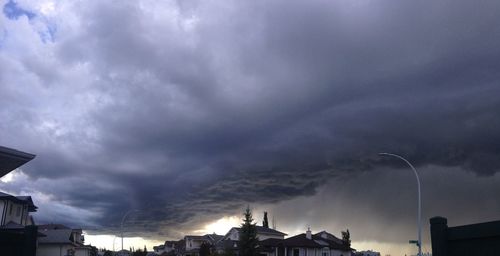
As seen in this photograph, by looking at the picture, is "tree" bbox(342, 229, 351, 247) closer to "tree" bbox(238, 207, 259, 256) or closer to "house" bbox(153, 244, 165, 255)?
"tree" bbox(238, 207, 259, 256)

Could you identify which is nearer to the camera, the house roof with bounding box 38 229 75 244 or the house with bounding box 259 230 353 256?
the house roof with bounding box 38 229 75 244

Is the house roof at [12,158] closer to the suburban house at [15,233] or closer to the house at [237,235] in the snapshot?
the suburban house at [15,233]

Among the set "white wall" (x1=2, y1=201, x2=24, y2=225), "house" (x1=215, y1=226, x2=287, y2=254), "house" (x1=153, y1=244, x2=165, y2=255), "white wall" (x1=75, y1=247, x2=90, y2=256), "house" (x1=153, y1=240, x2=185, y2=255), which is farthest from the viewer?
"house" (x1=153, y1=244, x2=165, y2=255)

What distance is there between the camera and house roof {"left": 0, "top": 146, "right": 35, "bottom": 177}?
691cm

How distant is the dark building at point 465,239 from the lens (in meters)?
5.83

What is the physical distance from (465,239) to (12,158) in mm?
5855

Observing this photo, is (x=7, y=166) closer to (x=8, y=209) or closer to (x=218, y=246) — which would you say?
(x=8, y=209)

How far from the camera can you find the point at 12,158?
7.10 meters

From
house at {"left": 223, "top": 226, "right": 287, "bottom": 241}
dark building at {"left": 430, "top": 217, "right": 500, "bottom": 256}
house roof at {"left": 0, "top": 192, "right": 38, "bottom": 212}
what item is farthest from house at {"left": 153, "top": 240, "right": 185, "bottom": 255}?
dark building at {"left": 430, "top": 217, "right": 500, "bottom": 256}

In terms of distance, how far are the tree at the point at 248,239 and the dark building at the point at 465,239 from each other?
224ft

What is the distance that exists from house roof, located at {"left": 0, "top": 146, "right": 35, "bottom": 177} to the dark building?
5394 millimetres

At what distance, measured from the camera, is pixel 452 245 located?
6652 millimetres

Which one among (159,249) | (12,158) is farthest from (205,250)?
(12,158)

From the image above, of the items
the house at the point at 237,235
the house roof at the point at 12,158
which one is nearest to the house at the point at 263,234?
the house at the point at 237,235
